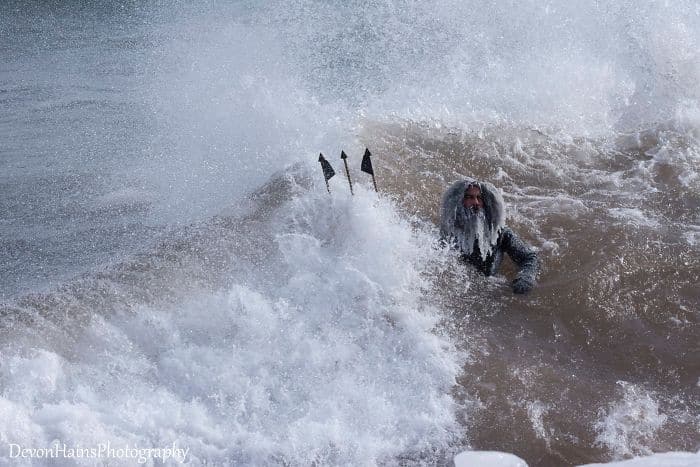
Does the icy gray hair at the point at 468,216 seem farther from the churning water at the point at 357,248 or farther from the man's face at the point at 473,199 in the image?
the churning water at the point at 357,248

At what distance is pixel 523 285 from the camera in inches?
208

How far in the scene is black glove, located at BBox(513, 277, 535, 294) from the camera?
5.29 m

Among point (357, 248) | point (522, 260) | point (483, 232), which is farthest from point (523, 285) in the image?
point (357, 248)

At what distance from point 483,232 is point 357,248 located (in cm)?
112

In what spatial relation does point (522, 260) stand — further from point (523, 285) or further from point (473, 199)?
point (473, 199)

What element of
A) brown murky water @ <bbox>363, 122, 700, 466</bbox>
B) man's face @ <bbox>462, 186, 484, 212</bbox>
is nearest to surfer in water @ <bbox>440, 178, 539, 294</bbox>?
man's face @ <bbox>462, 186, 484, 212</bbox>

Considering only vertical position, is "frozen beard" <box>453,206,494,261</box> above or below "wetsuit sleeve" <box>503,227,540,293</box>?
above

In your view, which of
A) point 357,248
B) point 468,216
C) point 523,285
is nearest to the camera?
point 523,285

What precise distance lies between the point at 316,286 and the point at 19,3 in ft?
40.1

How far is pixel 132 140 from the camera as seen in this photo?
8.30 meters

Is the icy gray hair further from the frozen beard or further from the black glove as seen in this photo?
the black glove

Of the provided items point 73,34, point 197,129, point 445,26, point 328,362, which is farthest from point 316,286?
point 73,34

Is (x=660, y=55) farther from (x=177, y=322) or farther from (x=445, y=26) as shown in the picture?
(x=177, y=322)

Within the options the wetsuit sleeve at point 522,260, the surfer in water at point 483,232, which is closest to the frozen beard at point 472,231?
the surfer in water at point 483,232
